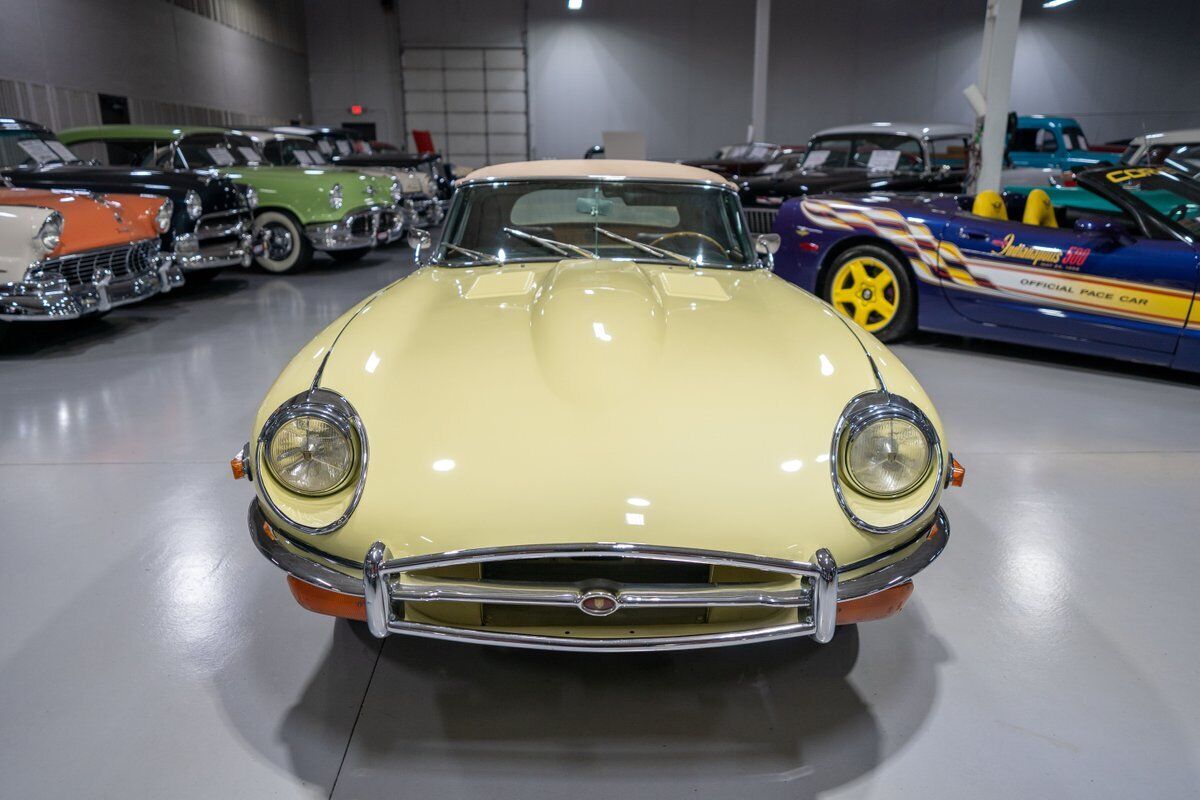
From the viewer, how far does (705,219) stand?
292 cm

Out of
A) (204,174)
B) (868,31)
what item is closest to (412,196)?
(204,174)

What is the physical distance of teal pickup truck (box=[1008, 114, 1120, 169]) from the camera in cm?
1105

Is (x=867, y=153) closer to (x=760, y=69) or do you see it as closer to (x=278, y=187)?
(x=278, y=187)

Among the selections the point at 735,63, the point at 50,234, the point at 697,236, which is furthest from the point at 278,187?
the point at 735,63

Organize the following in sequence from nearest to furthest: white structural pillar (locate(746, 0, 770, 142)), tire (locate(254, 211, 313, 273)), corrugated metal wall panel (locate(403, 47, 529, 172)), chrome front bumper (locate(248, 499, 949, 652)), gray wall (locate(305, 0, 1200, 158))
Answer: chrome front bumper (locate(248, 499, 949, 652)) → tire (locate(254, 211, 313, 273)) → white structural pillar (locate(746, 0, 770, 142)) → gray wall (locate(305, 0, 1200, 158)) → corrugated metal wall panel (locate(403, 47, 529, 172))

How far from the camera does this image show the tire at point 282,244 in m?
8.04

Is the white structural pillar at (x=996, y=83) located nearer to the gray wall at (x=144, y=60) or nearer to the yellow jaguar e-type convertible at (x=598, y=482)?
the yellow jaguar e-type convertible at (x=598, y=482)

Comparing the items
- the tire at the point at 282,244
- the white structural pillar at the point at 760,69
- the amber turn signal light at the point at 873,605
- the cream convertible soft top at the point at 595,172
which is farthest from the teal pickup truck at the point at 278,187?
the white structural pillar at the point at 760,69

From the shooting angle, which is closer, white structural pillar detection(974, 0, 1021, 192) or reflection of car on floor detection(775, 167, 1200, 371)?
reflection of car on floor detection(775, 167, 1200, 371)

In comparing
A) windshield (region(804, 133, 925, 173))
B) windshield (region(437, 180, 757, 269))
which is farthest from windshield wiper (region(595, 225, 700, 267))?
windshield (region(804, 133, 925, 173))

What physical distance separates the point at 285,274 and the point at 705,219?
6.49 m

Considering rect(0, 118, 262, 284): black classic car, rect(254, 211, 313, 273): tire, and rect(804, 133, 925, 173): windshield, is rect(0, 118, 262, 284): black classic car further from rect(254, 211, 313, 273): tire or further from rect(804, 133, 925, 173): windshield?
rect(804, 133, 925, 173): windshield

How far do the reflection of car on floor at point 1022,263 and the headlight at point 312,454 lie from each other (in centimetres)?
417

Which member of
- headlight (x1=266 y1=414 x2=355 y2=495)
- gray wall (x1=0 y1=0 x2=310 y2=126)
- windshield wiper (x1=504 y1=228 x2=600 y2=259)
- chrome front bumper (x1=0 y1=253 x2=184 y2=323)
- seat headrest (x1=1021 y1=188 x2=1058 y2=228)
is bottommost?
chrome front bumper (x1=0 y1=253 x2=184 y2=323)
